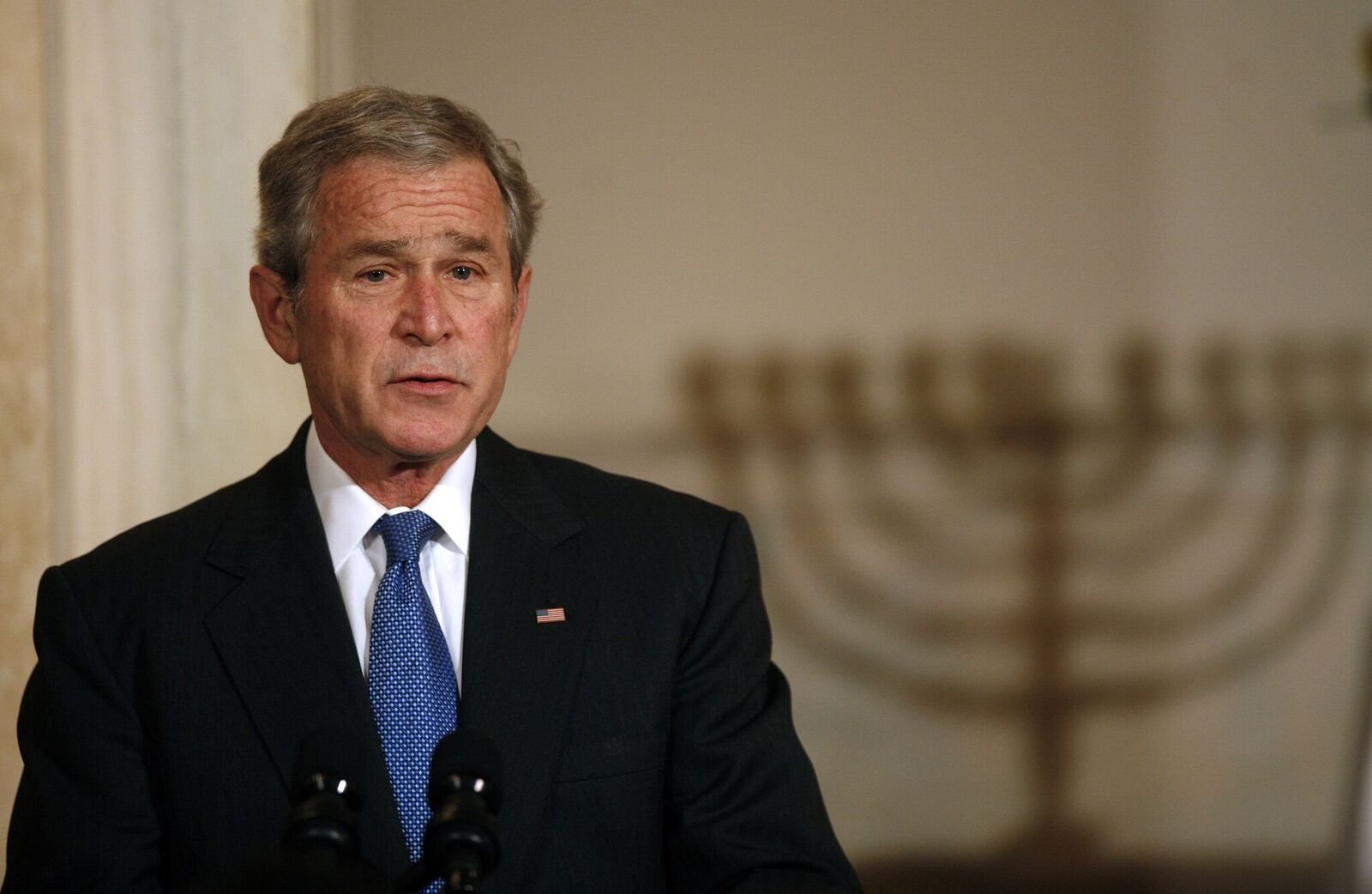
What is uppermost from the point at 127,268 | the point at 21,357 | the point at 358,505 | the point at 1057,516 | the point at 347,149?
the point at 347,149

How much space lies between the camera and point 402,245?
139 cm

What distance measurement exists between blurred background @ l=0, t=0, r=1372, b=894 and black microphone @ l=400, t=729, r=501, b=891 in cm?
186

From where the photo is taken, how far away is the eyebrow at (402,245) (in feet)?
4.56

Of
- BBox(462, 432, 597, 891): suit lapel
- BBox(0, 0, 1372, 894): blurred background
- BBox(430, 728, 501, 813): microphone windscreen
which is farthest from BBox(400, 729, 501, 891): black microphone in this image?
BBox(0, 0, 1372, 894): blurred background

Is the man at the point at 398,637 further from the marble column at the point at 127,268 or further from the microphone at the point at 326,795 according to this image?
the marble column at the point at 127,268

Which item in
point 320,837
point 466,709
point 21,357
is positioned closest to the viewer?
point 320,837

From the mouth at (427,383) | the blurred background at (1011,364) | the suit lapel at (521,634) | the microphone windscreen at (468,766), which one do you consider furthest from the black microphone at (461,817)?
the blurred background at (1011,364)

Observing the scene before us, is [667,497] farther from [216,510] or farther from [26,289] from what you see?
[26,289]

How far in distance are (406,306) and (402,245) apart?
0.06 m

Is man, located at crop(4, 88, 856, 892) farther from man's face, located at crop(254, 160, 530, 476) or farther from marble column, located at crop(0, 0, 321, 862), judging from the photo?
marble column, located at crop(0, 0, 321, 862)

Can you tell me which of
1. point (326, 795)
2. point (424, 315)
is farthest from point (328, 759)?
point (424, 315)

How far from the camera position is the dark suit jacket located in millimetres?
1335

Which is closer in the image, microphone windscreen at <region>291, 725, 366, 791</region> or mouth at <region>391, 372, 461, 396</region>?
microphone windscreen at <region>291, 725, 366, 791</region>

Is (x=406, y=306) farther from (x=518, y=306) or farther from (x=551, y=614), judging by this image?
(x=551, y=614)
